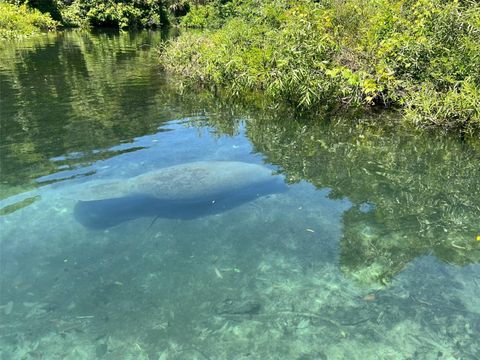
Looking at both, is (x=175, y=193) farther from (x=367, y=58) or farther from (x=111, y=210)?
(x=367, y=58)

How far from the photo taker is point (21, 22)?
3597 centimetres

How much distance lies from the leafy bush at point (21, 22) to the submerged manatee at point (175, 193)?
32221mm

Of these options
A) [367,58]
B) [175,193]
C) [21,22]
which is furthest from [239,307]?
[21,22]

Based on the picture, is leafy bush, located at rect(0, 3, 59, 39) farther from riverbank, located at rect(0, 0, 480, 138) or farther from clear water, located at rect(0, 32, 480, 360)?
clear water, located at rect(0, 32, 480, 360)

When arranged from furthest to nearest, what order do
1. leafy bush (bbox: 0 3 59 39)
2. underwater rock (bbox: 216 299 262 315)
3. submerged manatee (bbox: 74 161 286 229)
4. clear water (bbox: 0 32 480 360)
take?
1. leafy bush (bbox: 0 3 59 39)
2. submerged manatee (bbox: 74 161 286 229)
3. underwater rock (bbox: 216 299 262 315)
4. clear water (bbox: 0 32 480 360)

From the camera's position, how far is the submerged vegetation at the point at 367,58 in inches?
375

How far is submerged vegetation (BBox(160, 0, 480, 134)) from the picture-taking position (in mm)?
9516

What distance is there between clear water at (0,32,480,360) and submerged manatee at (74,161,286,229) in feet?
0.67

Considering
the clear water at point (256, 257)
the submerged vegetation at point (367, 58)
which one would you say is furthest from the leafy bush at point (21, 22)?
the clear water at point (256, 257)

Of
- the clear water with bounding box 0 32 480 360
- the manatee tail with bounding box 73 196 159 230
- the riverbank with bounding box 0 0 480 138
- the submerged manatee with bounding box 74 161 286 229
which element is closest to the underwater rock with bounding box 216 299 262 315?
the clear water with bounding box 0 32 480 360

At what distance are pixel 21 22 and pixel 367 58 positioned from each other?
35.4m

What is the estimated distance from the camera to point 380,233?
18.4ft

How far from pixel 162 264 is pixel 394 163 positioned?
525 cm

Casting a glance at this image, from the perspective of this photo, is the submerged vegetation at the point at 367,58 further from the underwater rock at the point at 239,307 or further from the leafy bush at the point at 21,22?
the leafy bush at the point at 21,22
